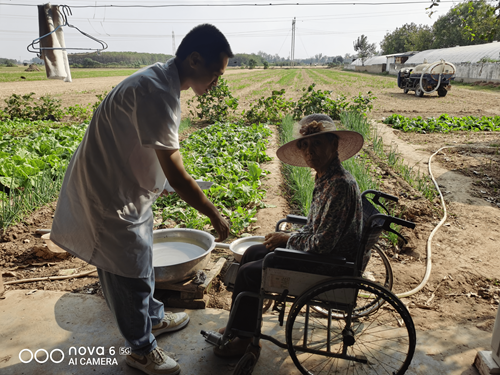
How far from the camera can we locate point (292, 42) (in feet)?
271

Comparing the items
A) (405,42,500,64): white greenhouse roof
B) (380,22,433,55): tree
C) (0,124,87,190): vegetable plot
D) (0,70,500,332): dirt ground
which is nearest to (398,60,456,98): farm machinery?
(405,42,500,64): white greenhouse roof

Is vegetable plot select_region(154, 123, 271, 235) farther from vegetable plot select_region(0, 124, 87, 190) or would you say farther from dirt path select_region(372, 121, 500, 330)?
dirt path select_region(372, 121, 500, 330)

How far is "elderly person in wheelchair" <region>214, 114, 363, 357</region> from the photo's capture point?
1744 mm

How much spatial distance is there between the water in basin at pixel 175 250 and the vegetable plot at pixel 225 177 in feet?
2.86

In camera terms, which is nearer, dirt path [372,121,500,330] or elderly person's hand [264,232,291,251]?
elderly person's hand [264,232,291,251]

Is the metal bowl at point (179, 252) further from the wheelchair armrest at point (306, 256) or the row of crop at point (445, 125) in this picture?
the row of crop at point (445, 125)

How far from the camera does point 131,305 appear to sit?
5.92ft

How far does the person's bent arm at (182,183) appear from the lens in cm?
156

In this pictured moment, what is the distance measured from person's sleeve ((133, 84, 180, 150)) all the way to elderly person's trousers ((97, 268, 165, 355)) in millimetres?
757

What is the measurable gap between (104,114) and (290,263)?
1175mm

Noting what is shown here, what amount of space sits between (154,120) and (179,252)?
5.04 feet

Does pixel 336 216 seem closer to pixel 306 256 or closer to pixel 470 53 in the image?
pixel 306 256

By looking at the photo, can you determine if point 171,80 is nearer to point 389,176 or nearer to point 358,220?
point 358,220

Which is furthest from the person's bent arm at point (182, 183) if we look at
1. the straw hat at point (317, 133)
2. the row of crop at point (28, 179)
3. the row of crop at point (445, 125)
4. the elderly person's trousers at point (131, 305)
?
the row of crop at point (445, 125)
